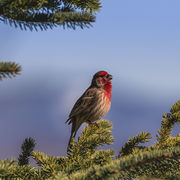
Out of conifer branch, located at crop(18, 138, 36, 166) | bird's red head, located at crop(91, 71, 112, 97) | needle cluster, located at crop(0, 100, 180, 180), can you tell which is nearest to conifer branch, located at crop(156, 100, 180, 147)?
needle cluster, located at crop(0, 100, 180, 180)

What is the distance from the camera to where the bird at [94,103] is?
6.71 m

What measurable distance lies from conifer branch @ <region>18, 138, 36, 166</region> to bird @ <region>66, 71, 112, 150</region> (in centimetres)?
251

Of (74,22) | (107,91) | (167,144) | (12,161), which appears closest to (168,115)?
(167,144)

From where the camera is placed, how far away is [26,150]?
3.81 metres

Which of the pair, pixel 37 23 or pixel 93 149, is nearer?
pixel 37 23

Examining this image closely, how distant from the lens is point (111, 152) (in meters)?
3.55

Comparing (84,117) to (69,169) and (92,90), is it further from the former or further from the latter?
(69,169)

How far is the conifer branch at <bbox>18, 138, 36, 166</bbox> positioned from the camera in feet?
12.5

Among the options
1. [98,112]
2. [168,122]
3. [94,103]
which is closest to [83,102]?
[94,103]

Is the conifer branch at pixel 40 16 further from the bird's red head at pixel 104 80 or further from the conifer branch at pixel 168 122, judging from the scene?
the bird's red head at pixel 104 80

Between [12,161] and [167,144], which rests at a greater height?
[167,144]

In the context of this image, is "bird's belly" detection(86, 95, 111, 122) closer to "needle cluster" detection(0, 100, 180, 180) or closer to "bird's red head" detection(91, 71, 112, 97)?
"bird's red head" detection(91, 71, 112, 97)

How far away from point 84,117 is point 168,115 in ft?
9.71

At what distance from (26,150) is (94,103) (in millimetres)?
3351
